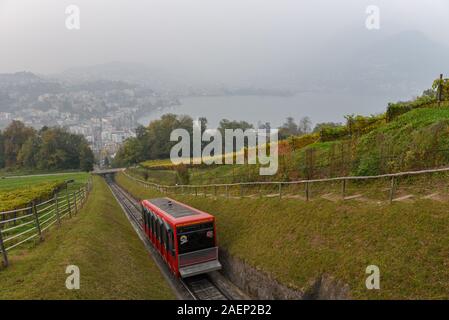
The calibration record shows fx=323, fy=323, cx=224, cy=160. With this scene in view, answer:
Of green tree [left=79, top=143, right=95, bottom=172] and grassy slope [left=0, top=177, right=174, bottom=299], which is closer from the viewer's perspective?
grassy slope [left=0, top=177, right=174, bottom=299]

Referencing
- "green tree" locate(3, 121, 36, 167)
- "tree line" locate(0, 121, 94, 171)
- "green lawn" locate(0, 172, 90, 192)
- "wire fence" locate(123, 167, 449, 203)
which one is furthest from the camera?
"green tree" locate(3, 121, 36, 167)

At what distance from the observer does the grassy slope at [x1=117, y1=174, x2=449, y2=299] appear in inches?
306

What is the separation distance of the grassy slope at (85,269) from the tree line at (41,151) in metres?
89.6

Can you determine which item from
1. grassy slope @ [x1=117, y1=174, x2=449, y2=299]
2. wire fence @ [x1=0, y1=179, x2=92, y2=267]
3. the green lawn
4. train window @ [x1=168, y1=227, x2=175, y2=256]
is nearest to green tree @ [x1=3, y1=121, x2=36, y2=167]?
the green lawn

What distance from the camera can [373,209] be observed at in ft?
34.5

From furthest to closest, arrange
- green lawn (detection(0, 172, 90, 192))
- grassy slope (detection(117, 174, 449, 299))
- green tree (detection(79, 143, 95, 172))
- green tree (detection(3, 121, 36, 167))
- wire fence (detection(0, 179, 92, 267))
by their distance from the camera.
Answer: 1. green tree (detection(3, 121, 36, 167))
2. green tree (detection(79, 143, 95, 172))
3. green lawn (detection(0, 172, 90, 192))
4. wire fence (detection(0, 179, 92, 267))
5. grassy slope (detection(117, 174, 449, 299))

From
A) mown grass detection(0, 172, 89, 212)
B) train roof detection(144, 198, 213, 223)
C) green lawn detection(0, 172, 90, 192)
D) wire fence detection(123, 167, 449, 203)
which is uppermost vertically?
wire fence detection(123, 167, 449, 203)

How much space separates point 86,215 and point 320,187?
569 inches

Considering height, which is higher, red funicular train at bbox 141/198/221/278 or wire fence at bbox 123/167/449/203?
wire fence at bbox 123/167/449/203

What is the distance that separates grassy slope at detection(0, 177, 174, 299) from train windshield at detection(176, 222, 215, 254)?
6.02ft

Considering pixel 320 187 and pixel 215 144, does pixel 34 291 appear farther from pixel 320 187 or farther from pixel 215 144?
pixel 215 144

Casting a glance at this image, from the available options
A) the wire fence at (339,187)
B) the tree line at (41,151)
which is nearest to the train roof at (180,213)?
the wire fence at (339,187)

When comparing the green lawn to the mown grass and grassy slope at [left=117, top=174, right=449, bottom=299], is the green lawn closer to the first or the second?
the mown grass

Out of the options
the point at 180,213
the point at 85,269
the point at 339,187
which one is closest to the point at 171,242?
the point at 180,213
